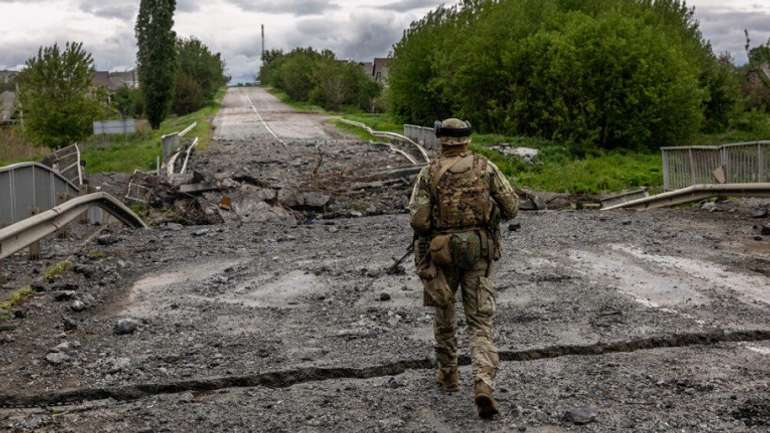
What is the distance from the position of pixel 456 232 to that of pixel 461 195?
0.23 metres

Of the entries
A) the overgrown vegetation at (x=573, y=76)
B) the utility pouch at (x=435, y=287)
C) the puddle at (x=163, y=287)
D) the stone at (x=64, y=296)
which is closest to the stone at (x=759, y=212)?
the puddle at (x=163, y=287)

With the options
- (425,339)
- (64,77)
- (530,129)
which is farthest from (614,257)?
(64,77)

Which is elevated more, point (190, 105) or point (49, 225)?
point (190, 105)

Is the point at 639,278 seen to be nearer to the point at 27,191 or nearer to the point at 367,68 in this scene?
→ the point at 27,191

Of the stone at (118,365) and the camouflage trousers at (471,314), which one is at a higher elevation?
the camouflage trousers at (471,314)

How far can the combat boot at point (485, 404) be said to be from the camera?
456cm

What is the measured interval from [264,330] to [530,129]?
26.2 m

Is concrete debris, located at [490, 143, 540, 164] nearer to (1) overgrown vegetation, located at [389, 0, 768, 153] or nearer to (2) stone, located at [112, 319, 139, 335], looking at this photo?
(1) overgrown vegetation, located at [389, 0, 768, 153]

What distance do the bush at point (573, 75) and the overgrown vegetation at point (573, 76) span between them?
0.12 ft

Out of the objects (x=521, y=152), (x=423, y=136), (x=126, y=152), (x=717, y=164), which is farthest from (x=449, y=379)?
(x=126, y=152)

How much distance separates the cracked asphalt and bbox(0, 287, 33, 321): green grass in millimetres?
111

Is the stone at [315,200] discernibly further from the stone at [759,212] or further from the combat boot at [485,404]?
the combat boot at [485,404]

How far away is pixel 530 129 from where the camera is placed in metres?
31.7

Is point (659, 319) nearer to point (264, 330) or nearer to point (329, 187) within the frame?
point (264, 330)
